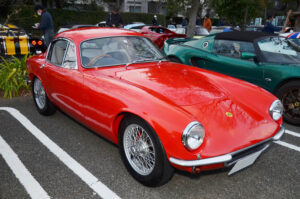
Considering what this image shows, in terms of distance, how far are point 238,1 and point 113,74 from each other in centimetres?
1066

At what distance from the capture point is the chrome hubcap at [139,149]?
244cm

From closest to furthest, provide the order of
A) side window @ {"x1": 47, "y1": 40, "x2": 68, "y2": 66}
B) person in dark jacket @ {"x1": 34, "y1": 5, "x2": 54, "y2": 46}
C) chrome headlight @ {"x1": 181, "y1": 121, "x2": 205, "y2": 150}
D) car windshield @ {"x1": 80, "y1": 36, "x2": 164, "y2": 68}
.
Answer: chrome headlight @ {"x1": 181, "y1": 121, "x2": 205, "y2": 150}, car windshield @ {"x1": 80, "y1": 36, "x2": 164, "y2": 68}, side window @ {"x1": 47, "y1": 40, "x2": 68, "y2": 66}, person in dark jacket @ {"x1": 34, "y1": 5, "x2": 54, "y2": 46}

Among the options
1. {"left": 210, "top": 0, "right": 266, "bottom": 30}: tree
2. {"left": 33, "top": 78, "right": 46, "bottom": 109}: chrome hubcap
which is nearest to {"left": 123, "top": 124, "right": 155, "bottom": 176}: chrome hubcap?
{"left": 33, "top": 78, "right": 46, "bottom": 109}: chrome hubcap

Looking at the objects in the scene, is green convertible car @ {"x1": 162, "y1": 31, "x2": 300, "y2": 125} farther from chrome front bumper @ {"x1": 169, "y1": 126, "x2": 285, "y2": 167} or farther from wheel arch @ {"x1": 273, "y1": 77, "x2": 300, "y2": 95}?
chrome front bumper @ {"x1": 169, "y1": 126, "x2": 285, "y2": 167}

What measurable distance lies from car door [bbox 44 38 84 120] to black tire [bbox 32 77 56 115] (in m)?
0.35

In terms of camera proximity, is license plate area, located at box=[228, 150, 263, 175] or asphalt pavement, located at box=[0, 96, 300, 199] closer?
license plate area, located at box=[228, 150, 263, 175]

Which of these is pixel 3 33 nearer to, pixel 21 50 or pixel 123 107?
pixel 21 50

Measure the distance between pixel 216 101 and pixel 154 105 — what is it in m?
0.71

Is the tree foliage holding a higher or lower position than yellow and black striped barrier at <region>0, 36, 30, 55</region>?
higher

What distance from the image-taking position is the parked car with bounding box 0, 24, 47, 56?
6.29 m

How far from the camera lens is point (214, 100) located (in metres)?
2.66

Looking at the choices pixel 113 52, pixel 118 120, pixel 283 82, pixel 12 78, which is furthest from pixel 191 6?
pixel 118 120

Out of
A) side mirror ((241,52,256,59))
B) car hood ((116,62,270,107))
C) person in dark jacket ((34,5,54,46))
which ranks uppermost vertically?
person in dark jacket ((34,5,54,46))

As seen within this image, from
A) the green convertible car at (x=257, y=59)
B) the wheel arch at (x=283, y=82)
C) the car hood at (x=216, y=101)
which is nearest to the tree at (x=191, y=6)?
the green convertible car at (x=257, y=59)
